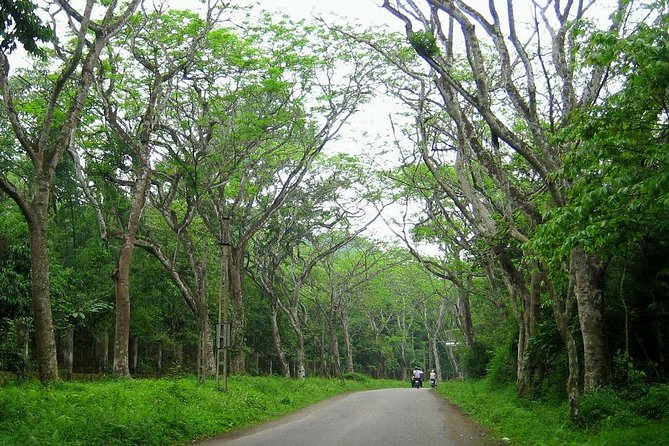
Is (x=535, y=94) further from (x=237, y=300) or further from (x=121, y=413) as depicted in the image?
(x=237, y=300)

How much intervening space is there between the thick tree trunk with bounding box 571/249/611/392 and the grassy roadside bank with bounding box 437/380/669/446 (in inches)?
27.2

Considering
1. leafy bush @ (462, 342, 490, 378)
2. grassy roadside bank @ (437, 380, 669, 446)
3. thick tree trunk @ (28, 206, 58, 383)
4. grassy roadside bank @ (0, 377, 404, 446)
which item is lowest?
grassy roadside bank @ (437, 380, 669, 446)

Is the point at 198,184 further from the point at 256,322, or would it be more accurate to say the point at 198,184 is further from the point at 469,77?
the point at 256,322

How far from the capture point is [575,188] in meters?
8.22

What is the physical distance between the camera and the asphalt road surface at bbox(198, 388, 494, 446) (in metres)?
10.1

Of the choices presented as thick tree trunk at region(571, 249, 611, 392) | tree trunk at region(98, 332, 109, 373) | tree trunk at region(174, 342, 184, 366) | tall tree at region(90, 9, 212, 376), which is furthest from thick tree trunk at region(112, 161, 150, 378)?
tree trunk at region(174, 342, 184, 366)

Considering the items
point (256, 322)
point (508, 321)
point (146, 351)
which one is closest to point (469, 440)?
point (508, 321)

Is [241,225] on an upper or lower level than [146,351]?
upper

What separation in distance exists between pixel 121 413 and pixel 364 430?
4477mm

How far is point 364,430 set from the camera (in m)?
11.6

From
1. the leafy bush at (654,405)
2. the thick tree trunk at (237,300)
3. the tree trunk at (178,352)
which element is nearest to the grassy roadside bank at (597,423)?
the leafy bush at (654,405)

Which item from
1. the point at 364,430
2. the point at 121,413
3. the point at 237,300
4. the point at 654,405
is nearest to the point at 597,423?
the point at 654,405

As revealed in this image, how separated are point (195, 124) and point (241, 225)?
5855 mm

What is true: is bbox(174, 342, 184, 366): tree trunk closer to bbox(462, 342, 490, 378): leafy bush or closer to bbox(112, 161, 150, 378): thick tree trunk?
bbox(462, 342, 490, 378): leafy bush
